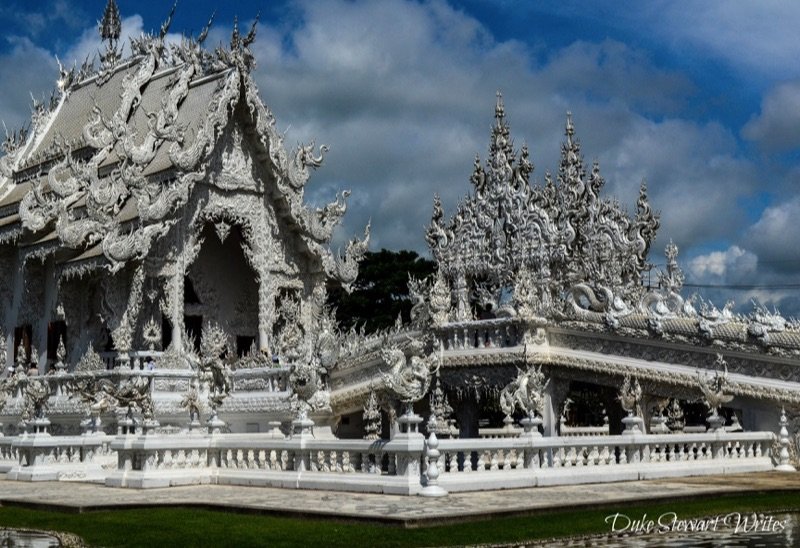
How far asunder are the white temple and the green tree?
A: 13.6m

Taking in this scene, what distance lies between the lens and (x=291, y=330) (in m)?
22.2

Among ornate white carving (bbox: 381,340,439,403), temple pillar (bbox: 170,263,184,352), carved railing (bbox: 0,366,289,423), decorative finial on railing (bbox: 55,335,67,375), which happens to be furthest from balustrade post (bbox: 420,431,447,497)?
decorative finial on railing (bbox: 55,335,67,375)

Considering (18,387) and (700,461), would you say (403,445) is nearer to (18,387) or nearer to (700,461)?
(700,461)

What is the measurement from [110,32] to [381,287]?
15358 mm

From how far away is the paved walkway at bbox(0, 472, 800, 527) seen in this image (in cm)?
1049

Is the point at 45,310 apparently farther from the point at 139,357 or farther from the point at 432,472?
the point at 432,472

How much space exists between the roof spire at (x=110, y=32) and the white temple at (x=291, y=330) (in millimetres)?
74

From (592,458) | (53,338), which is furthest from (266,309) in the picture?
(592,458)

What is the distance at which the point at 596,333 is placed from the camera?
21250 millimetres

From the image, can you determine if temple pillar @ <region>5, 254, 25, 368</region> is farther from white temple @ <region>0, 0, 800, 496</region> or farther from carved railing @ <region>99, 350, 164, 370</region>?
carved railing @ <region>99, 350, 164, 370</region>

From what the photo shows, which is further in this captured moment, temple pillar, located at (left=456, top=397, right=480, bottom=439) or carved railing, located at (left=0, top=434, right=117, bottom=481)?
temple pillar, located at (left=456, top=397, right=480, bottom=439)

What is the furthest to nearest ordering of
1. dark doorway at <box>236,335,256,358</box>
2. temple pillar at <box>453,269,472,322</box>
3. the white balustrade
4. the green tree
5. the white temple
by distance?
1. the green tree
2. temple pillar at <box>453,269,472,322</box>
3. dark doorway at <box>236,335,256,358</box>
4. the white temple
5. the white balustrade

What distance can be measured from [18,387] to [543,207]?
13.0 meters

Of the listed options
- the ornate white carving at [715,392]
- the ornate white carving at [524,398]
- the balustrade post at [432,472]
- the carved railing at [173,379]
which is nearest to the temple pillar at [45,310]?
the carved railing at [173,379]
